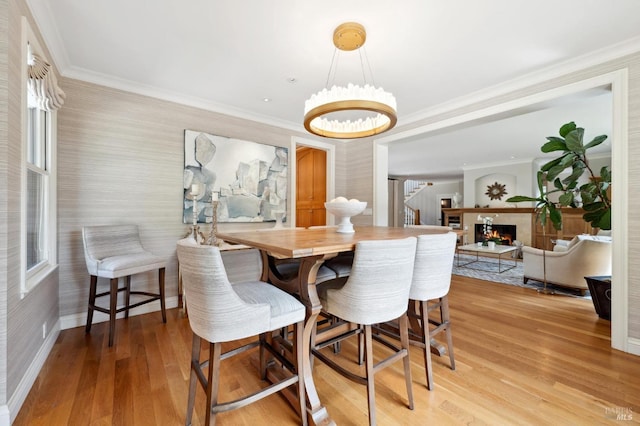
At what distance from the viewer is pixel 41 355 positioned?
6.29 feet

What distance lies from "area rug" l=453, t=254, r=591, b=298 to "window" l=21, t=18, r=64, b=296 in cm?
527

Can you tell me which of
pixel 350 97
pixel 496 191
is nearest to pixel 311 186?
pixel 350 97

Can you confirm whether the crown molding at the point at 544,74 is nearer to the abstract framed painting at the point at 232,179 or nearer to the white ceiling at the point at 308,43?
the white ceiling at the point at 308,43

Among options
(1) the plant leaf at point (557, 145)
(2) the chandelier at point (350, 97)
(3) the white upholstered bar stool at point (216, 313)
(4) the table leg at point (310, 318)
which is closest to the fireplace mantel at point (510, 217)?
(1) the plant leaf at point (557, 145)

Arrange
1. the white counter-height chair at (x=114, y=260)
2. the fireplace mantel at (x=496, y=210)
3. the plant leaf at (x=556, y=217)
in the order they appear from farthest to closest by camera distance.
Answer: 1. the fireplace mantel at (x=496, y=210)
2. the plant leaf at (x=556, y=217)
3. the white counter-height chair at (x=114, y=260)

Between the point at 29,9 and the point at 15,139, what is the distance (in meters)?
0.87

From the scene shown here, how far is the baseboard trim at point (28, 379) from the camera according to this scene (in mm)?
1424

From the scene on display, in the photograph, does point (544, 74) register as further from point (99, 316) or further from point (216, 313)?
point (99, 316)

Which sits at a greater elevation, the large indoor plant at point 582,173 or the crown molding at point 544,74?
the crown molding at point 544,74

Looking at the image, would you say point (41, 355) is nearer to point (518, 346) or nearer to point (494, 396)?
point (494, 396)

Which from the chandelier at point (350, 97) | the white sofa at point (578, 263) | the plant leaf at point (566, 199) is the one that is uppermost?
the chandelier at point (350, 97)

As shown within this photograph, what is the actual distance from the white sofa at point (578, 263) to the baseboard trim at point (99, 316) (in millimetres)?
4842

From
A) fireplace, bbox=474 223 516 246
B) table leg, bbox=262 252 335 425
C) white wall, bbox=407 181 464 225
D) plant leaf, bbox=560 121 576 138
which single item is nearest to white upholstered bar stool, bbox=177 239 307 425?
table leg, bbox=262 252 335 425

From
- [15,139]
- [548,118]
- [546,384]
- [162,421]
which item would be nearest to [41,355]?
[162,421]
